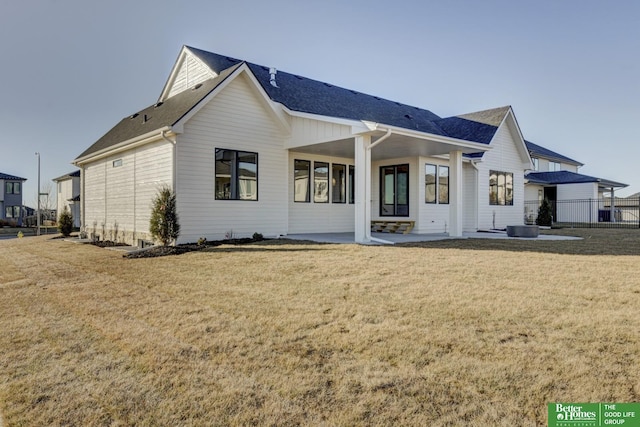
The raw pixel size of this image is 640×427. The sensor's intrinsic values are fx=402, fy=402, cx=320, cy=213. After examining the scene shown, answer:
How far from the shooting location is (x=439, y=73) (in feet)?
59.2

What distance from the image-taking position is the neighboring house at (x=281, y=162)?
11188mm

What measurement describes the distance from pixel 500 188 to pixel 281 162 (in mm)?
11435

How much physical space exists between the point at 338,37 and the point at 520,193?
39.4 ft

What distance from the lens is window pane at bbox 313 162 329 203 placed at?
47.5 ft

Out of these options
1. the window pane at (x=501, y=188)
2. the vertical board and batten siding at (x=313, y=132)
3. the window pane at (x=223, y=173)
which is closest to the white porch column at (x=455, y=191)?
the vertical board and batten siding at (x=313, y=132)

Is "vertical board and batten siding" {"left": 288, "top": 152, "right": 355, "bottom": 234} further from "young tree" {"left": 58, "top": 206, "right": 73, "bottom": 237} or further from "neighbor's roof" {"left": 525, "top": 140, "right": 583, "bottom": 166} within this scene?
"neighbor's roof" {"left": 525, "top": 140, "right": 583, "bottom": 166}

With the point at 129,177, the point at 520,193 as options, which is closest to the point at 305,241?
the point at 129,177

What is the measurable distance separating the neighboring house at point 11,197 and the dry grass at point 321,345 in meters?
43.9

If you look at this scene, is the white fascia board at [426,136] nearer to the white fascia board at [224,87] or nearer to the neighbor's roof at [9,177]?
the white fascia board at [224,87]

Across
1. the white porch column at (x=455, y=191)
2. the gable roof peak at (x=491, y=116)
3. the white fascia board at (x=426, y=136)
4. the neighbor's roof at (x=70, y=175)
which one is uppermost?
the gable roof peak at (x=491, y=116)

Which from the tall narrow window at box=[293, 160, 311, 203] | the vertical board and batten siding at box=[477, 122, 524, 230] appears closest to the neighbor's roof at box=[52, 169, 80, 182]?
the tall narrow window at box=[293, 160, 311, 203]

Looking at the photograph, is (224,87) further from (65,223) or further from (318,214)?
(65,223)

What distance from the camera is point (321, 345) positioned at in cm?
365

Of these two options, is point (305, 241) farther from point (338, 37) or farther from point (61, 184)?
point (61, 184)
